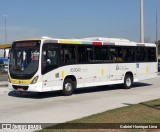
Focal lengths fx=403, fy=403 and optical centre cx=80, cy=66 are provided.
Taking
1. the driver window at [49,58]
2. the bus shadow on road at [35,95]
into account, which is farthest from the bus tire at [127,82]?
the driver window at [49,58]

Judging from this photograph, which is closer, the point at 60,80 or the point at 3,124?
the point at 3,124

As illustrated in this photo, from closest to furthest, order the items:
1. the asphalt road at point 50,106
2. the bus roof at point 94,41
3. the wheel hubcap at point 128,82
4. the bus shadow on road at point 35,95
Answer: the asphalt road at point 50,106 → the bus roof at point 94,41 → the bus shadow on road at point 35,95 → the wheel hubcap at point 128,82

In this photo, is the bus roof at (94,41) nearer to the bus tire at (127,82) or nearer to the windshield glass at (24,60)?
the windshield glass at (24,60)

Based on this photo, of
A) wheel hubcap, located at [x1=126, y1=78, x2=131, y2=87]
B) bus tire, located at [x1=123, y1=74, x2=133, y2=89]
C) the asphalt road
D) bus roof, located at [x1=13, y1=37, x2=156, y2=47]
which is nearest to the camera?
the asphalt road

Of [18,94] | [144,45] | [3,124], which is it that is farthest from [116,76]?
[3,124]

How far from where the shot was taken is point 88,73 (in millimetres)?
20375

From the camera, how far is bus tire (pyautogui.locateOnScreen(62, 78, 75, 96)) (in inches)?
747

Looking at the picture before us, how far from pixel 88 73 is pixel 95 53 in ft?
3.99

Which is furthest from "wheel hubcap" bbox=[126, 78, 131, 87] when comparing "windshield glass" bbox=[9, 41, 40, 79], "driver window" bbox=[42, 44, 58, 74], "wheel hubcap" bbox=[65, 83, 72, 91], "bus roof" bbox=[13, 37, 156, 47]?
"windshield glass" bbox=[9, 41, 40, 79]

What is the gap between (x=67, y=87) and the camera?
19.1 m

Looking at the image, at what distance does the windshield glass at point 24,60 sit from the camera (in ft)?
58.2

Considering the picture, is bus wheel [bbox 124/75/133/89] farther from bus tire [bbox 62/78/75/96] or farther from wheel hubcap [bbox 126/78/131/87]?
bus tire [bbox 62/78/75/96]

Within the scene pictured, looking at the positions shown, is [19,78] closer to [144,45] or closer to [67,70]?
[67,70]

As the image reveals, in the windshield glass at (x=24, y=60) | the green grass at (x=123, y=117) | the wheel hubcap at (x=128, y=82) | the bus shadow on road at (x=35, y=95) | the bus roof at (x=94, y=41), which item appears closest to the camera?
the green grass at (x=123, y=117)
